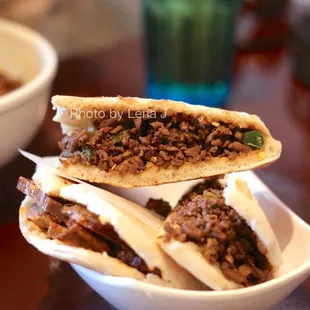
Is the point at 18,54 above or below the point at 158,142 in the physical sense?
below

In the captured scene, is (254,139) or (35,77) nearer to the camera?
(254,139)

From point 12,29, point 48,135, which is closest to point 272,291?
point 48,135

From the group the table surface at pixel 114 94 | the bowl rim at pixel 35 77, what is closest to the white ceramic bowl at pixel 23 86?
the bowl rim at pixel 35 77

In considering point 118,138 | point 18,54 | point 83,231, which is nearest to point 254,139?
point 118,138

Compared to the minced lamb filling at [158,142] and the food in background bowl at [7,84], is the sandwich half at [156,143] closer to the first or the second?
the minced lamb filling at [158,142]

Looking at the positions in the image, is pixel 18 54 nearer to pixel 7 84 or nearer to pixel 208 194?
pixel 7 84

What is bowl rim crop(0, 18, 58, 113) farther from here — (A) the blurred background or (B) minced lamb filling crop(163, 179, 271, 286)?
(B) minced lamb filling crop(163, 179, 271, 286)

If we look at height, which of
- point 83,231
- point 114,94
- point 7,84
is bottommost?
point 114,94
